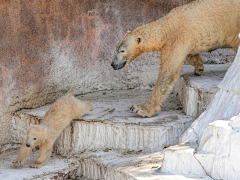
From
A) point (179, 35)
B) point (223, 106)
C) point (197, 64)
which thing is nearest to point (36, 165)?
point (223, 106)

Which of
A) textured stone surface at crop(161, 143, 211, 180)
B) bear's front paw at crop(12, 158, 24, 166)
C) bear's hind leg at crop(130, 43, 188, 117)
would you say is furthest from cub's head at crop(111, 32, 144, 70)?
textured stone surface at crop(161, 143, 211, 180)

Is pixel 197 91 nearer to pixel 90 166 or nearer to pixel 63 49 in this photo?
pixel 90 166

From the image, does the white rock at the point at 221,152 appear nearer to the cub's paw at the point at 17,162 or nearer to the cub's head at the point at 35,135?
the cub's head at the point at 35,135

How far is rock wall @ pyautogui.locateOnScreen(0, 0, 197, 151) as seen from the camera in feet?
18.1

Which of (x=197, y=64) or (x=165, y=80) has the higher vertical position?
(x=197, y=64)

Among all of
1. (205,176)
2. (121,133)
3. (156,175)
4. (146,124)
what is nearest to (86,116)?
(121,133)

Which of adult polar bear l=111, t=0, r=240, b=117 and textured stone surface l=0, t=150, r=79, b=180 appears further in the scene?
adult polar bear l=111, t=0, r=240, b=117

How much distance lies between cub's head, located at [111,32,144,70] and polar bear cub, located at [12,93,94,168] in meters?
0.84

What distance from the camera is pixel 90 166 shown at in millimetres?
4691

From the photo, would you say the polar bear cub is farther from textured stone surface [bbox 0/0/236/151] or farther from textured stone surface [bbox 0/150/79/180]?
textured stone surface [bbox 0/0/236/151]

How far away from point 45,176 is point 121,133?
3.78 ft

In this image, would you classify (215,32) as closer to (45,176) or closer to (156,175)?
(156,175)

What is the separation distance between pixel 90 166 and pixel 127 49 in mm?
1745

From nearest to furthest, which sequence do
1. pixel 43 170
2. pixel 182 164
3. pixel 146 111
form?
pixel 182 164 → pixel 43 170 → pixel 146 111
